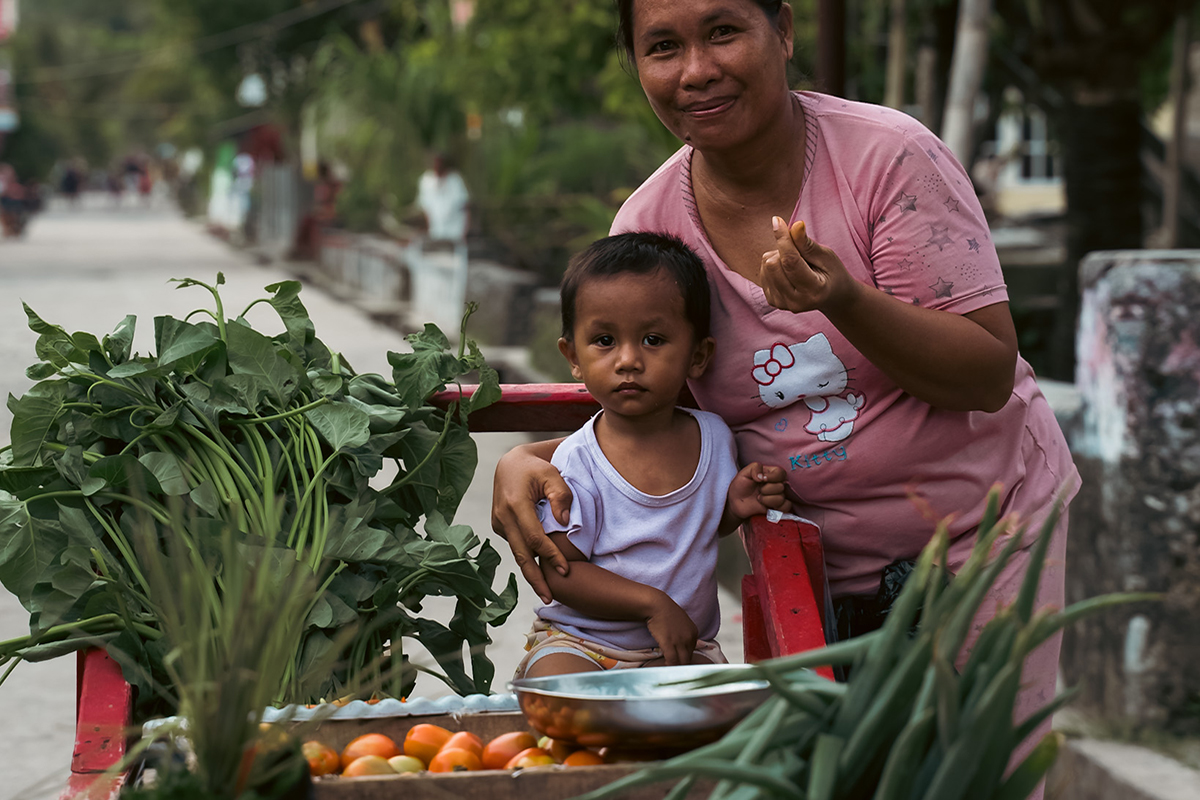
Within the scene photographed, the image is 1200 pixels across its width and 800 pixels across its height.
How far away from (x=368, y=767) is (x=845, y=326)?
2.61 feet

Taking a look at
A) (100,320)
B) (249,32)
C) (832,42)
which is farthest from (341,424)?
(249,32)

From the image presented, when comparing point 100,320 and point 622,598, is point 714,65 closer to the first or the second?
point 622,598

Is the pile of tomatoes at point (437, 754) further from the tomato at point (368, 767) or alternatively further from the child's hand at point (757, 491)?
the child's hand at point (757, 491)

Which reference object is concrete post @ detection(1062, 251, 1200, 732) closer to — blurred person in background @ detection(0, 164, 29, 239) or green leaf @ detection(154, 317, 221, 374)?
green leaf @ detection(154, 317, 221, 374)

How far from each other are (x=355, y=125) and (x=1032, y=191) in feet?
49.6

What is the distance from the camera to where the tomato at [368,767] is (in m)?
1.46

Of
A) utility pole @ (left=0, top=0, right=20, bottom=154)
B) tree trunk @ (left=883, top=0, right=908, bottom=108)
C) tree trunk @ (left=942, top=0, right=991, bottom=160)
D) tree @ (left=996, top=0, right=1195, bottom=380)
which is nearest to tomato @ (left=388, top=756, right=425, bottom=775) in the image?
tree trunk @ (left=942, top=0, right=991, bottom=160)

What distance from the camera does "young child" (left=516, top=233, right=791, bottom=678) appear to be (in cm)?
198

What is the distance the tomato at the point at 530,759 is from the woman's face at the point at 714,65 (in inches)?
35.4

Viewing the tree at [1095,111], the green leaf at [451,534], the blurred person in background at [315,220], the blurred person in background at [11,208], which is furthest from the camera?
the blurred person in background at [11,208]

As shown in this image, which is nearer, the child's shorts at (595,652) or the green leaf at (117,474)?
the green leaf at (117,474)

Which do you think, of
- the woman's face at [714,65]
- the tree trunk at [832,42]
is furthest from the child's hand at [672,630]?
the tree trunk at [832,42]

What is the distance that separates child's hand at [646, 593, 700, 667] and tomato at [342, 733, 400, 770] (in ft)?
1.76

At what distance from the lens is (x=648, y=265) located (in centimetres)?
198
